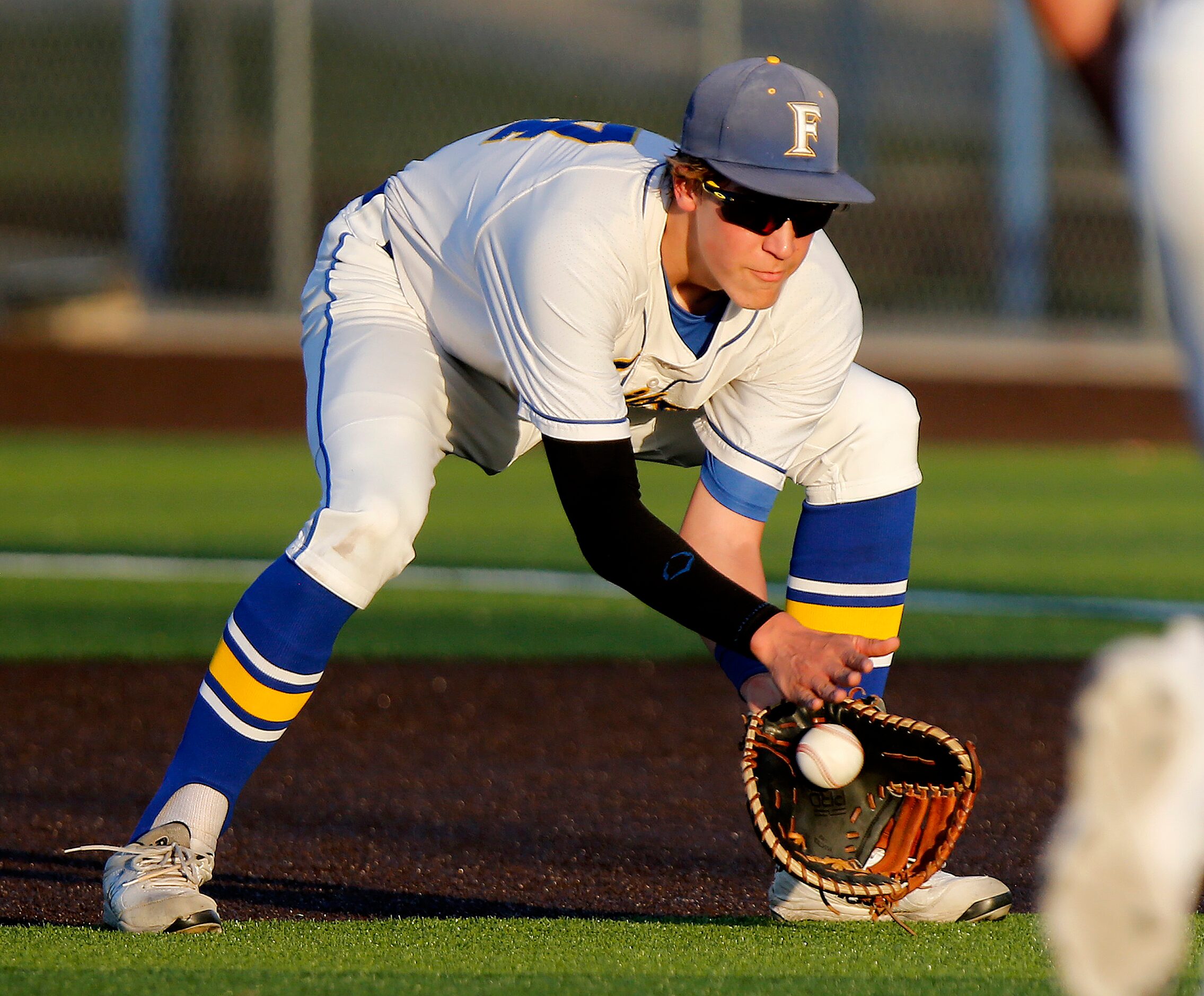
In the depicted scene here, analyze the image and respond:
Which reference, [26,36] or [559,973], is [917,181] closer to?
[26,36]

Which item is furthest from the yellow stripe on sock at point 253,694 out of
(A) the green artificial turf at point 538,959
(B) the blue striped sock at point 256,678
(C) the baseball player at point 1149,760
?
(C) the baseball player at point 1149,760

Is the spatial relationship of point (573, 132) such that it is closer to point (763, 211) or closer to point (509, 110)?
point (763, 211)

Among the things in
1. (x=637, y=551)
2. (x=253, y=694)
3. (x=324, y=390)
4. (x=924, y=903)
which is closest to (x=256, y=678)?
(x=253, y=694)

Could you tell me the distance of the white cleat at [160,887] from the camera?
2863 millimetres

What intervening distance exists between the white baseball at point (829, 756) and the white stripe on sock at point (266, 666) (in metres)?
0.88

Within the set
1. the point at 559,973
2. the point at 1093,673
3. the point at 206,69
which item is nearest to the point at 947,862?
the point at 559,973

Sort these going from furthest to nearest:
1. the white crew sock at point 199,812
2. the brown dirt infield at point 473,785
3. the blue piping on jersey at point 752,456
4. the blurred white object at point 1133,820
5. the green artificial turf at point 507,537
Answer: the green artificial turf at point 507,537 → the brown dirt infield at point 473,785 → the blue piping on jersey at point 752,456 → the white crew sock at point 199,812 → the blurred white object at point 1133,820

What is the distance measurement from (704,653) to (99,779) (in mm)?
2580

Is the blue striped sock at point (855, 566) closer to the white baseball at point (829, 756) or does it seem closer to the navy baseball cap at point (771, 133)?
the white baseball at point (829, 756)

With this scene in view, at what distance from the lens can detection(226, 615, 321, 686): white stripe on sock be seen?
3.02 metres

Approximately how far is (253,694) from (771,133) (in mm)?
1311

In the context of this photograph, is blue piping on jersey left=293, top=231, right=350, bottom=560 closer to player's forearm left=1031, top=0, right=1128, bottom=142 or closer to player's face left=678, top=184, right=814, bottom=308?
player's face left=678, top=184, right=814, bottom=308

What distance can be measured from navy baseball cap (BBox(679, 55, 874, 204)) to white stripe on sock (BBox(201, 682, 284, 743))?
1.25 m

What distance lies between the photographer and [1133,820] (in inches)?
67.3
